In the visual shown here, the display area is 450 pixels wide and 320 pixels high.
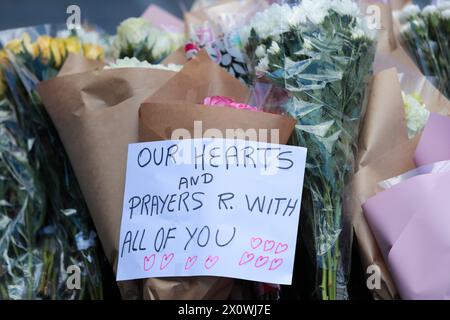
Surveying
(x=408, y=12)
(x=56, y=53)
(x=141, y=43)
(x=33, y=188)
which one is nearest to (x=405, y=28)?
(x=408, y=12)

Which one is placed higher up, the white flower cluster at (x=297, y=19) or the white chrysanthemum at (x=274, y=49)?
the white flower cluster at (x=297, y=19)

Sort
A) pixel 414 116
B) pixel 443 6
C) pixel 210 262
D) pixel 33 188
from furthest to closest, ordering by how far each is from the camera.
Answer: pixel 443 6 < pixel 33 188 < pixel 414 116 < pixel 210 262

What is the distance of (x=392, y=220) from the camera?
4.17 ft

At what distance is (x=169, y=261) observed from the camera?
4.15 feet

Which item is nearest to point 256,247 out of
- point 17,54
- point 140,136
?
point 140,136

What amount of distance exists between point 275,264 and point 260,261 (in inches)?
1.1

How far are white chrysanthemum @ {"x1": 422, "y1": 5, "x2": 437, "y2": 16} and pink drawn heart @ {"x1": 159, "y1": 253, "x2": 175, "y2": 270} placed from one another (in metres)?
0.99

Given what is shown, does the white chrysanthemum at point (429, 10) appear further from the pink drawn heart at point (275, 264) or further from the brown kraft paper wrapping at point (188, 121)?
the pink drawn heart at point (275, 264)

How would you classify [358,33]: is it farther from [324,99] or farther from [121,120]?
[121,120]

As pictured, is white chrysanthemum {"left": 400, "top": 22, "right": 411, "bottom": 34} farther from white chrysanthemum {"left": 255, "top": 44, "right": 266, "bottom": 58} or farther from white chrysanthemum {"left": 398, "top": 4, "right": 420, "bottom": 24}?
white chrysanthemum {"left": 255, "top": 44, "right": 266, "bottom": 58}

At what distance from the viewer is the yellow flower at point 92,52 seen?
176 cm

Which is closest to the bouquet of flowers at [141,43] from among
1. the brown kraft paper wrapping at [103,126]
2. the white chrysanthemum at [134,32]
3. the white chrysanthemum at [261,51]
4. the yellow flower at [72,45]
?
the white chrysanthemum at [134,32]

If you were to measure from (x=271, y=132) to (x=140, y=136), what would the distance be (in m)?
0.27

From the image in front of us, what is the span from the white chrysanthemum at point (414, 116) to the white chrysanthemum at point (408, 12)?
0.42m
